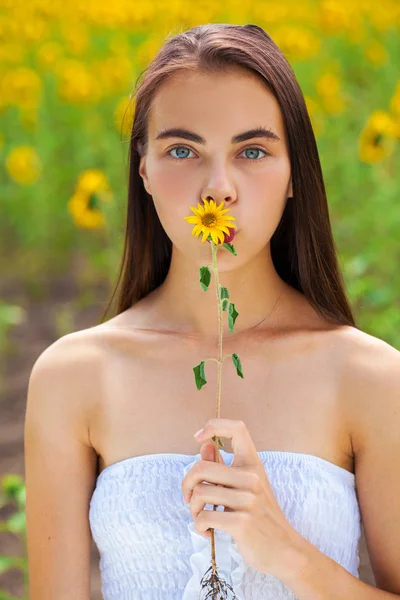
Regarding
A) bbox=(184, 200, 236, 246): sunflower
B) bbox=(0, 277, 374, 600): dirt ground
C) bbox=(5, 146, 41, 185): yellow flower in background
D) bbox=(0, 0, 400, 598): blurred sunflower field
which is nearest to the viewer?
bbox=(184, 200, 236, 246): sunflower

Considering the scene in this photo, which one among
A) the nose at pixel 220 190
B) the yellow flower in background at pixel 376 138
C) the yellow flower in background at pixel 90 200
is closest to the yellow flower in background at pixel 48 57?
the yellow flower in background at pixel 90 200

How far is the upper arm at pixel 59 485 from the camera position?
60.9 inches

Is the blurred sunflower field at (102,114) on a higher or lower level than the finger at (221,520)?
higher

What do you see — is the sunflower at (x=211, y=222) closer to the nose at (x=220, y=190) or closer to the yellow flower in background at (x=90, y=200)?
the nose at (x=220, y=190)

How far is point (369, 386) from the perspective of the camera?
4.88ft

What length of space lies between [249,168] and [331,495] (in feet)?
1.47

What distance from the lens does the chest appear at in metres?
1.50

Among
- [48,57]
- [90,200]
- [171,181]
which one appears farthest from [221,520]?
[48,57]

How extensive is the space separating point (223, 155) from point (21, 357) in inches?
82.7

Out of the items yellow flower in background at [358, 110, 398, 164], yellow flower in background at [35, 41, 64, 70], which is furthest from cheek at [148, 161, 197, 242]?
yellow flower in background at [35, 41, 64, 70]

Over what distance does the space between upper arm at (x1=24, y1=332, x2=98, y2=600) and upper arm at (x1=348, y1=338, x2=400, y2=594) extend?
38 cm

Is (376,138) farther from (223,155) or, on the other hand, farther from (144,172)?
(223,155)

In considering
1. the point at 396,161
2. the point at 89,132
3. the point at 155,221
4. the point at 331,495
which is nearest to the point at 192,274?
the point at 155,221

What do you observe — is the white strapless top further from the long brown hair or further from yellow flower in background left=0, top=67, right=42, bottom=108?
yellow flower in background left=0, top=67, right=42, bottom=108
